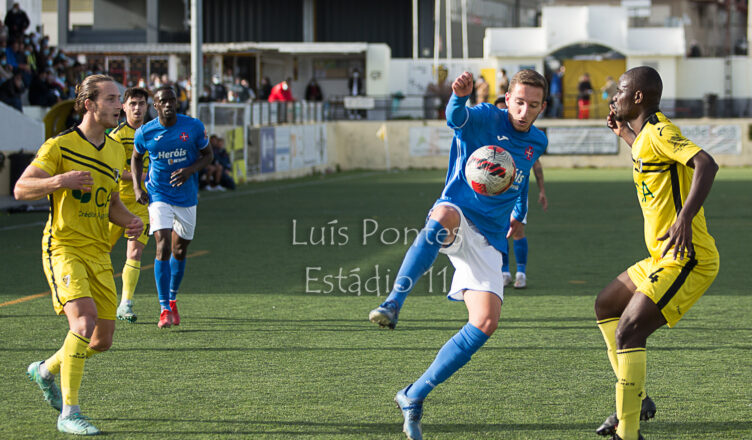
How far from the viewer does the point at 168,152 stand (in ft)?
27.6

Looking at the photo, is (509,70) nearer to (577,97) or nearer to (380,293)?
(577,97)

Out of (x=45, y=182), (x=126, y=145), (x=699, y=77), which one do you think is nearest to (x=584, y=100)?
(x=699, y=77)

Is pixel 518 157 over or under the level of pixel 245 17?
under

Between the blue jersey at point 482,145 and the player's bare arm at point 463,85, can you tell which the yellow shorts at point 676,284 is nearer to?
the blue jersey at point 482,145

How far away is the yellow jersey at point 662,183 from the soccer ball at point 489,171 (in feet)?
2.16

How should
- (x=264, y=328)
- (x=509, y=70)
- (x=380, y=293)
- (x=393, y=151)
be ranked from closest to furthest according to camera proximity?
(x=264, y=328) < (x=380, y=293) < (x=393, y=151) < (x=509, y=70)

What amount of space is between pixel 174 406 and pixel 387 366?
5.38ft

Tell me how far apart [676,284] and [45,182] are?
10.2 feet

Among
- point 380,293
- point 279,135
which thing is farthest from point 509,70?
point 380,293

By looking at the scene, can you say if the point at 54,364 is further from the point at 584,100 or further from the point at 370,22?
the point at 370,22

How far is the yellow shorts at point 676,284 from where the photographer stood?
15.6ft

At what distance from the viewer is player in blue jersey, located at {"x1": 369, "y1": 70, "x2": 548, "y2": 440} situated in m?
4.95

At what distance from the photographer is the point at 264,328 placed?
8266mm

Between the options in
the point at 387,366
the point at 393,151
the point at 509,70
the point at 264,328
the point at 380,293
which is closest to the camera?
the point at 387,366
